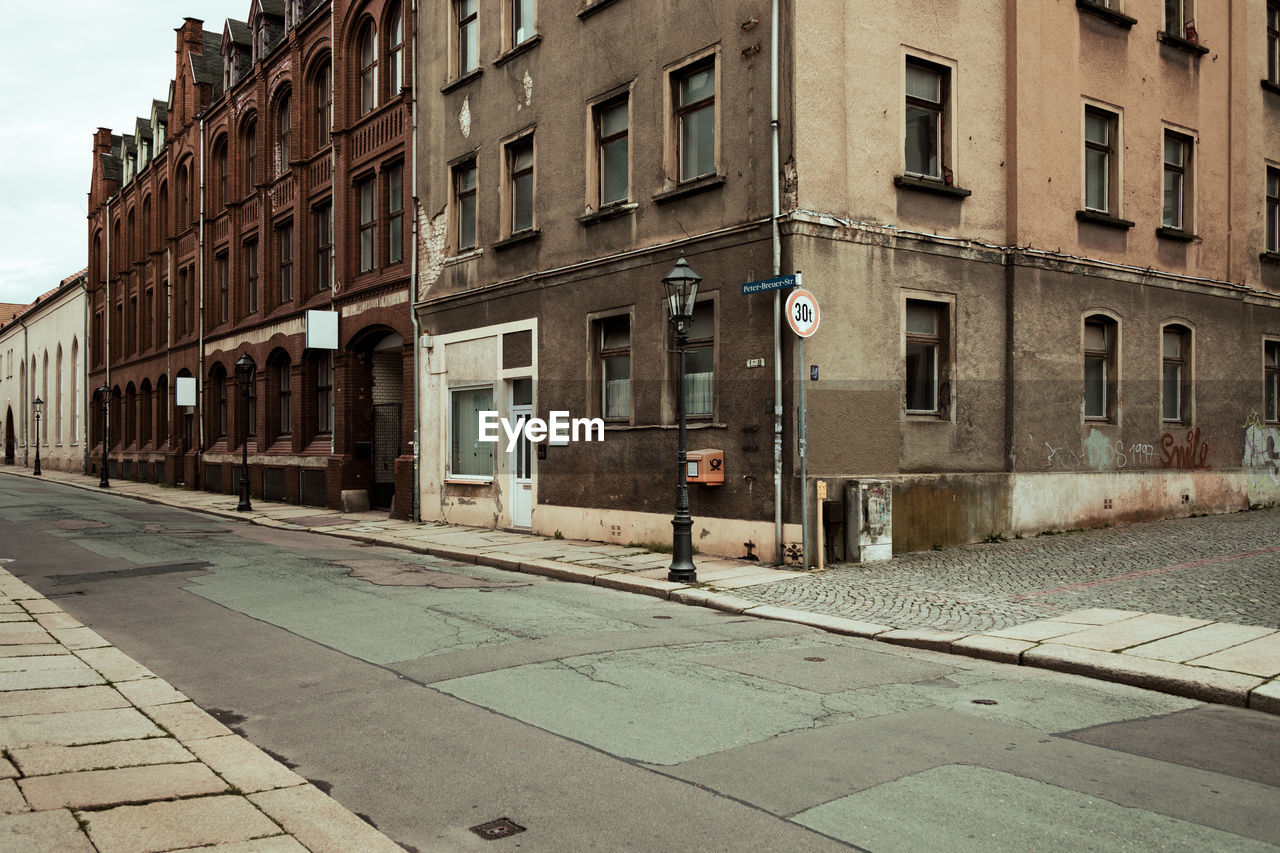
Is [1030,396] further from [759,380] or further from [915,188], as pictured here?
[759,380]

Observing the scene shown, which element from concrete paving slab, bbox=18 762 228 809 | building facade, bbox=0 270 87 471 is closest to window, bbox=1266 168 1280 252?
concrete paving slab, bbox=18 762 228 809

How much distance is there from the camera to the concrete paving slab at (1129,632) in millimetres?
8578

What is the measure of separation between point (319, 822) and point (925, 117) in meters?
13.5

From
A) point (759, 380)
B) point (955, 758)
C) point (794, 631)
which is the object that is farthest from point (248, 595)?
point (955, 758)

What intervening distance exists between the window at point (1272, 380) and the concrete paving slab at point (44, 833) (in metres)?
22.1

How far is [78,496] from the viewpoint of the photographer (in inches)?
1267

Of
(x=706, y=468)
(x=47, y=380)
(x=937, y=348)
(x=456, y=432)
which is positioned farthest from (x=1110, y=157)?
(x=47, y=380)

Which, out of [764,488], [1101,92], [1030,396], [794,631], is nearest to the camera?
[794,631]

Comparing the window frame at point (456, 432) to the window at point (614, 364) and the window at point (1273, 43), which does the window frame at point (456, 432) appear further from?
the window at point (1273, 43)

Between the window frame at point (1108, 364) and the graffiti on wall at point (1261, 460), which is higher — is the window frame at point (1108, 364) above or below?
above

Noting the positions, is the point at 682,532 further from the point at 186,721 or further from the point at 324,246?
the point at 324,246

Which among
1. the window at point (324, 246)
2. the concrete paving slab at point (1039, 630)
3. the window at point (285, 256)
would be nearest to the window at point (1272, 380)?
the concrete paving slab at point (1039, 630)

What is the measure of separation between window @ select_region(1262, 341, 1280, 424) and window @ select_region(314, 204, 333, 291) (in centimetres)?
2175

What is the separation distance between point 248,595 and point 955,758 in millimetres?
8447
